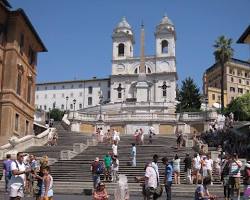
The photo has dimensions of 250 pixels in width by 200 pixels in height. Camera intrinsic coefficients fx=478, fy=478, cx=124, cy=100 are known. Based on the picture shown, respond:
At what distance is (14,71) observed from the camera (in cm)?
3778

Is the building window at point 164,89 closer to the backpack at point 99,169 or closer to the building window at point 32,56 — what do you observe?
the building window at point 32,56

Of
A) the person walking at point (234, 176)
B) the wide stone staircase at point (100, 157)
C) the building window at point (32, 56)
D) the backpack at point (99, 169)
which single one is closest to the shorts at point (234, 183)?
the person walking at point (234, 176)

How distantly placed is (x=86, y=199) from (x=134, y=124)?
38731 millimetres

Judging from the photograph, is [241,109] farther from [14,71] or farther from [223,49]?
[14,71]

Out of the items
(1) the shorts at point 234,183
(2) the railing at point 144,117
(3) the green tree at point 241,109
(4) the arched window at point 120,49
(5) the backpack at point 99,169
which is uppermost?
(4) the arched window at point 120,49

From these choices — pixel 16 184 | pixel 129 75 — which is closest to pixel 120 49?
pixel 129 75

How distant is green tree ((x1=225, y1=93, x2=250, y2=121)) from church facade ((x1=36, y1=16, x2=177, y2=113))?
20.5 metres

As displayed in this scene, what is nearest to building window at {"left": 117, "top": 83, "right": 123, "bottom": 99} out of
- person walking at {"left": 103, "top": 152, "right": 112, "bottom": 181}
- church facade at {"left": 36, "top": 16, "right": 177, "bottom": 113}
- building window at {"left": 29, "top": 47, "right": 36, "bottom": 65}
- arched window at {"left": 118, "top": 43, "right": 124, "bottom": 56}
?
church facade at {"left": 36, "top": 16, "right": 177, "bottom": 113}

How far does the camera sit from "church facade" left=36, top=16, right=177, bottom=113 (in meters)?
116

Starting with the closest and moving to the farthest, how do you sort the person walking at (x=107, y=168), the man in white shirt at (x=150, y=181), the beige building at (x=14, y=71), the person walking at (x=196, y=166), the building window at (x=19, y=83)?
the man in white shirt at (x=150, y=181), the person walking at (x=196, y=166), the person walking at (x=107, y=168), the beige building at (x=14, y=71), the building window at (x=19, y=83)

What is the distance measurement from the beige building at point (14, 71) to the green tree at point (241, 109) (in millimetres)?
54663

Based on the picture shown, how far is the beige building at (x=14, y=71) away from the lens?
36.8 m

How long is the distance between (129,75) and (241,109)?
36139 mm

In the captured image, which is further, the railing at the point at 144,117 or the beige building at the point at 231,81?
the beige building at the point at 231,81
